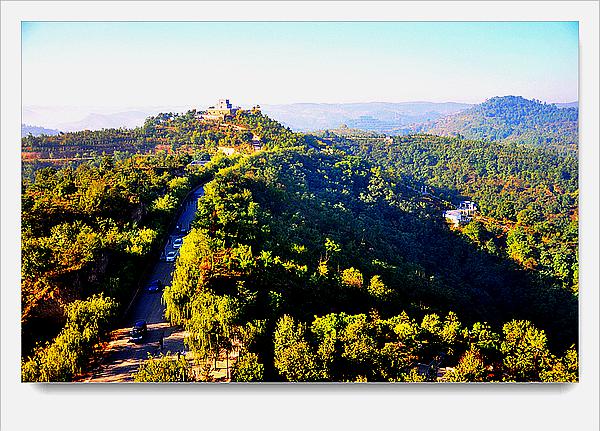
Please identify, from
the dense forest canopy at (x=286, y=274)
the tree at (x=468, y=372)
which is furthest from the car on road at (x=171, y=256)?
the tree at (x=468, y=372)

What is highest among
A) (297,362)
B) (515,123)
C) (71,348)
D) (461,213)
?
(515,123)

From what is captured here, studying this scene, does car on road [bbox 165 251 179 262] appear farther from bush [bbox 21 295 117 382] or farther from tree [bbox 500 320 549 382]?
tree [bbox 500 320 549 382]

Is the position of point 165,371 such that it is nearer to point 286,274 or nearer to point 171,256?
point 286,274

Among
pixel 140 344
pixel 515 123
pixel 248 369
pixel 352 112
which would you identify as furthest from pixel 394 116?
pixel 140 344
